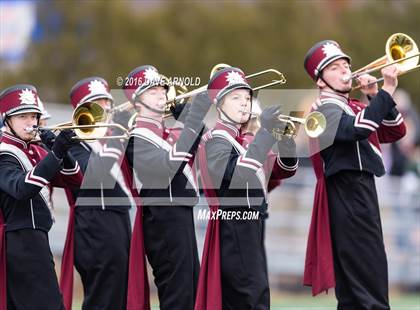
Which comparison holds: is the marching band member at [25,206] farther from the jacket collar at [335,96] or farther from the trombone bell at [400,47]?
the trombone bell at [400,47]

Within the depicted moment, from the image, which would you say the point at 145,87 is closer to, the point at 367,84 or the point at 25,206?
the point at 25,206

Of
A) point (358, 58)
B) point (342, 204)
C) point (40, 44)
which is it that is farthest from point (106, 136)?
point (358, 58)

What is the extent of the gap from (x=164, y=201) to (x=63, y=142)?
104cm

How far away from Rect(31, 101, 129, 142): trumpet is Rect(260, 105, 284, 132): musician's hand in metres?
1.00

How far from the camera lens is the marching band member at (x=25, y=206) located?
7.96 meters

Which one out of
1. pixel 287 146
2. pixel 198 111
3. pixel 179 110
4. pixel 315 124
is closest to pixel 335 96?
pixel 315 124

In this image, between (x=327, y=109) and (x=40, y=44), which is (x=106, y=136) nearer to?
(x=327, y=109)

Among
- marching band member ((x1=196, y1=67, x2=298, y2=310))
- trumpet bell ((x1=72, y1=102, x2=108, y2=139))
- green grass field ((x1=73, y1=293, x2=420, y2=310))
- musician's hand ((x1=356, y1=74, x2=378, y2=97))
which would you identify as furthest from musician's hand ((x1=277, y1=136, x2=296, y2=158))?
green grass field ((x1=73, y1=293, x2=420, y2=310))

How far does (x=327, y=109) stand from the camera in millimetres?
8508

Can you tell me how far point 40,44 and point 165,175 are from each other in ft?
37.0

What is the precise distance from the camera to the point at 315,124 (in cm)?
831

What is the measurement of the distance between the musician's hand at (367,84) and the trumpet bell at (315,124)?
→ 49 centimetres

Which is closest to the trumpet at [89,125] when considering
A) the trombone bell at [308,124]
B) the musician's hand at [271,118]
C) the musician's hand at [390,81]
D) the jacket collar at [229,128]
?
the jacket collar at [229,128]

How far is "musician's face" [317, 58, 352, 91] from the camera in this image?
8.59 m
